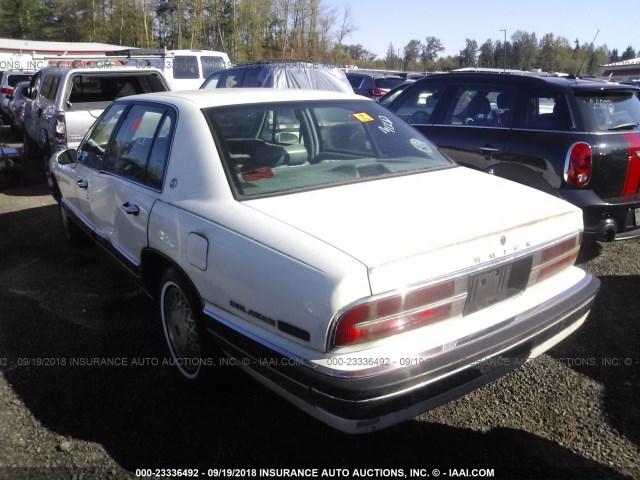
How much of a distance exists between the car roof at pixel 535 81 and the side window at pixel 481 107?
0.10 meters

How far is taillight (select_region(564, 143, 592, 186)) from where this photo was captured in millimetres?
4492

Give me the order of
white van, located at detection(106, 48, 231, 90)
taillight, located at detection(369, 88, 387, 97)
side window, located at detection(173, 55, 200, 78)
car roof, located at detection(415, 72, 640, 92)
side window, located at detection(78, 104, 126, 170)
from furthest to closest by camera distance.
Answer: taillight, located at detection(369, 88, 387, 97) < side window, located at detection(173, 55, 200, 78) < white van, located at detection(106, 48, 231, 90) < car roof, located at detection(415, 72, 640, 92) < side window, located at detection(78, 104, 126, 170)

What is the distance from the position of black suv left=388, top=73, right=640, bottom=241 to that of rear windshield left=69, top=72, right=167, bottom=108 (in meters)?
5.15

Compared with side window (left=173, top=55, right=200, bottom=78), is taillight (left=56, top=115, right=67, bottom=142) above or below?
below

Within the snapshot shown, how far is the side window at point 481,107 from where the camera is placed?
5.24 meters

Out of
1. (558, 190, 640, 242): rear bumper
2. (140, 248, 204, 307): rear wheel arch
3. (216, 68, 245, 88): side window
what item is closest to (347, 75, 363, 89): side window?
(216, 68, 245, 88): side window

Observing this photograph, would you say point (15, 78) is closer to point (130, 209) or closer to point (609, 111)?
point (130, 209)

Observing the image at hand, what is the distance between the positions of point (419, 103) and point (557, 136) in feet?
6.50

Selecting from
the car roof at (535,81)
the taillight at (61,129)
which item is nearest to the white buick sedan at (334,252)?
the car roof at (535,81)

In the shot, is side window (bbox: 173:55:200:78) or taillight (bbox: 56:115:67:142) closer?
taillight (bbox: 56:115:67:142)

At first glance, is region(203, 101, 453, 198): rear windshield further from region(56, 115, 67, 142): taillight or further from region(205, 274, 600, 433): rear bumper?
region(56, 115, 67, 142): taillight

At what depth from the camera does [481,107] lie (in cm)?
550

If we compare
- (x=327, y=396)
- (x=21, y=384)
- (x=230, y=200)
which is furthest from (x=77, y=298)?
(x=327, y=396)

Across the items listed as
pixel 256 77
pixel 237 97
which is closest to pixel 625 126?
pixel 237 97
